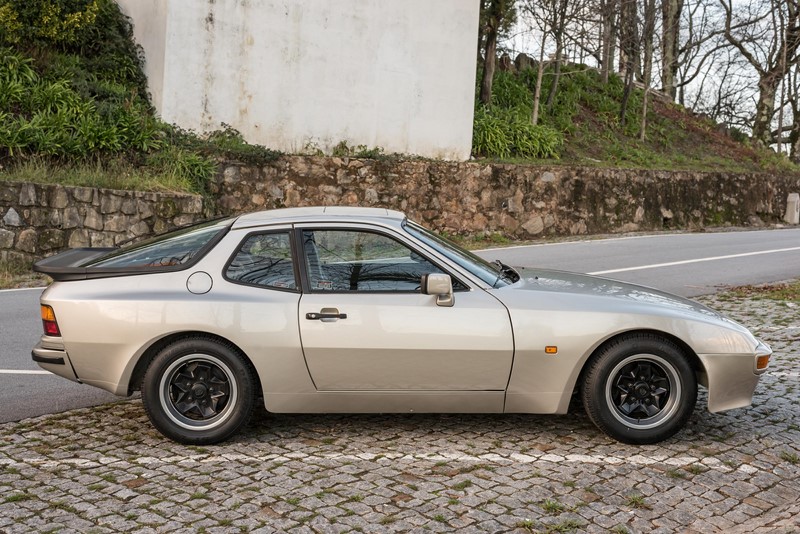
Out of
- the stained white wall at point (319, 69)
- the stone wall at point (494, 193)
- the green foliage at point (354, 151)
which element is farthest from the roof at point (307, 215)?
the green foliage at point (354, 151)

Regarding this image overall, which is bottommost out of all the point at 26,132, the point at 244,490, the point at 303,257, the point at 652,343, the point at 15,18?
the point at 244,490

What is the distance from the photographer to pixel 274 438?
18.4 ft

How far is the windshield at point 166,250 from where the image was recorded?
5668 millimetres

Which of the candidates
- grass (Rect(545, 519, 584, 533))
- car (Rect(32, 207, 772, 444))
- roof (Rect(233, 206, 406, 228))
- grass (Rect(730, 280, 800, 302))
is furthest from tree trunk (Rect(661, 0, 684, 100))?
grass (Rect(545, 519, 584, 533))

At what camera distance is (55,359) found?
5543 millimetres

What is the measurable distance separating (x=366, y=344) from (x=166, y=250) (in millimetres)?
1497

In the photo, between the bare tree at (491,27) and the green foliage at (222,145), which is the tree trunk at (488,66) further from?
the green foliage at (222,145)

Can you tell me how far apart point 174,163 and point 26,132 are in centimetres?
262

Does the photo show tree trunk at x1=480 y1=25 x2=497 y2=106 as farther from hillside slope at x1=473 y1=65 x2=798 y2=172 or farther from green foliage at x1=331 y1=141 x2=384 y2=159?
green foliage at x1=331 y1=141 x2=384 y2=159

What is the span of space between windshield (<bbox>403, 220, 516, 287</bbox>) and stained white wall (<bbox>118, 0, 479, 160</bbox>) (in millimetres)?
12804

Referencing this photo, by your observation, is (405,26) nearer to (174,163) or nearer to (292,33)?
(292,33)

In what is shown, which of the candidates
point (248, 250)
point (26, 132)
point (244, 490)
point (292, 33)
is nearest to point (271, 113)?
point (292, 33)

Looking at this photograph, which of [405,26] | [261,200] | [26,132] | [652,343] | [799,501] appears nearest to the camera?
[799,501]

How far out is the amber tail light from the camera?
18.2 feet
